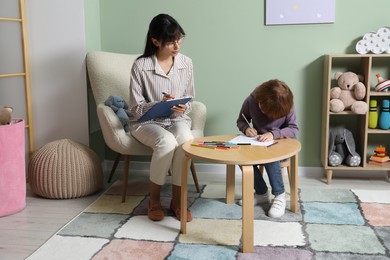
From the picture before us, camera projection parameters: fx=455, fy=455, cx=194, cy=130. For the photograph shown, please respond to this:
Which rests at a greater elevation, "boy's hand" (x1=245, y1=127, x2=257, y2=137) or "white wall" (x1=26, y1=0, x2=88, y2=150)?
"white wall" (x1=26, y1=0, x2=88, y2=150)

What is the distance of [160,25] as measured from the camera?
7.68 feet

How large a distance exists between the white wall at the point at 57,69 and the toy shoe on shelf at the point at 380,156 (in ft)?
6.23

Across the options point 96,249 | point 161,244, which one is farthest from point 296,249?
point 96,249

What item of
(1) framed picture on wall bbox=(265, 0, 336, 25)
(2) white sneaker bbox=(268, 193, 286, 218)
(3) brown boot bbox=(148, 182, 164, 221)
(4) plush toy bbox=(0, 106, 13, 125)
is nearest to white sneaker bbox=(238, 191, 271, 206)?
(2) white sneaker bbox=(268, 193, 286, 218)

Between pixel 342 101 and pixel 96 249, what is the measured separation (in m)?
1.81

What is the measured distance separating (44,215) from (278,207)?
1.24 meters

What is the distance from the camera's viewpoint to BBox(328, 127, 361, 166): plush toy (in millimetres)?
2926

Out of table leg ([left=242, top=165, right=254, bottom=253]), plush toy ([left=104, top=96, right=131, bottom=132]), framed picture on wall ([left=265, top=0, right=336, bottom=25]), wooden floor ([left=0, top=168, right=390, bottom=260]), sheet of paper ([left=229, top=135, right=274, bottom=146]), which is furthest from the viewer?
framed picture on wall ([left=265, top=0, right=336, bottom=25])

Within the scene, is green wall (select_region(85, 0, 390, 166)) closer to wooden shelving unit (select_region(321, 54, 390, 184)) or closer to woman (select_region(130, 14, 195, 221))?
wooden shelving unit (select_region(321, 54, 390, 184))

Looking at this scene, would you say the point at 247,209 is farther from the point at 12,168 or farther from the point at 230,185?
the point at 12,168

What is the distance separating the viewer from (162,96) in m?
2.49

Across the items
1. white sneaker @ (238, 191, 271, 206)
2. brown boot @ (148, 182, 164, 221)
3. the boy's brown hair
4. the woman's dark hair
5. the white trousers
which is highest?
the woman's dark hair

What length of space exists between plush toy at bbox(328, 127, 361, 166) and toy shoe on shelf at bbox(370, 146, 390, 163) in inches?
4.8

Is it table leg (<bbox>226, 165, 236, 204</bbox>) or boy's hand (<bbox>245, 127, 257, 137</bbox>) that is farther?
table leg (<bbox>226, 165, 236, 204</bbox>)
